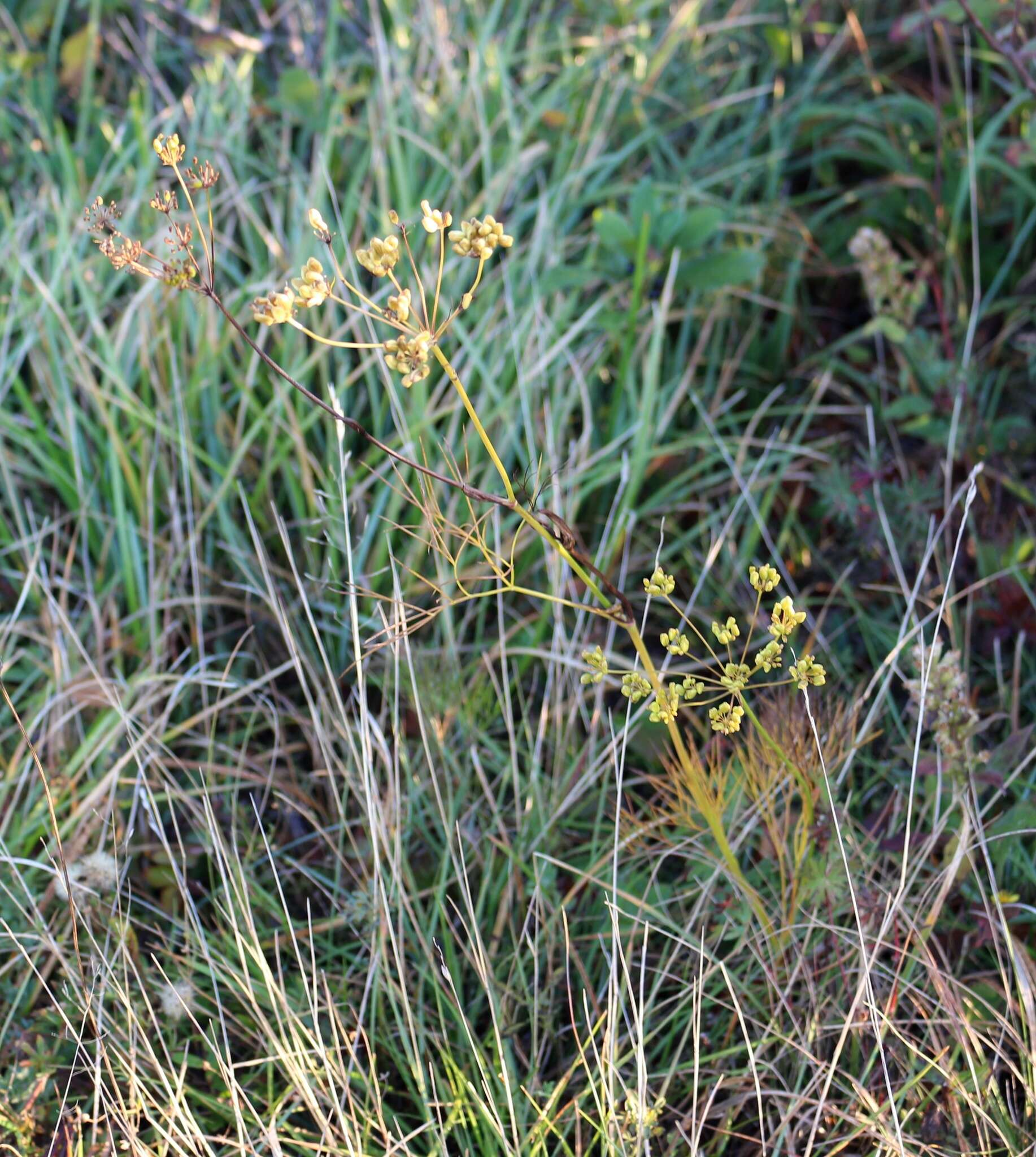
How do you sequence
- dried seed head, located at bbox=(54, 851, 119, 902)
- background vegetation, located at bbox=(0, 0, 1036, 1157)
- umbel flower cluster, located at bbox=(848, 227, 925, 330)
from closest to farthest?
1. background vegetation, located at bbox=(0, 0, 1036, 1157)
2. dried seed head, located at bbox=(54, 851, 119, 902)
3. umbel flower cluster, located at bbox=(848, 227, 925, 330)

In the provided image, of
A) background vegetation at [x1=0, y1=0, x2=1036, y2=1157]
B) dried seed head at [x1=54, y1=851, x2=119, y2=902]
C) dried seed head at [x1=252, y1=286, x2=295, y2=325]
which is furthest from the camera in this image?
dried seed head at [x1=54, y1=851, x2=119, y2=902]

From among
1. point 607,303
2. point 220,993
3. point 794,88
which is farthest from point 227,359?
point 794,88

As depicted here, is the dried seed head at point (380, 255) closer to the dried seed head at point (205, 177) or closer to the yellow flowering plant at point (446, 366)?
the yellow flowering plant at point (446, 366)

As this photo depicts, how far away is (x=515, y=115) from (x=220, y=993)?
6.42 feet

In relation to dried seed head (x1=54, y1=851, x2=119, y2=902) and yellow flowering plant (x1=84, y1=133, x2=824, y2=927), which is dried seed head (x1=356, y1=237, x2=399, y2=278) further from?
dried seed head (x1=54, y1=851, x2=119, y2=902)

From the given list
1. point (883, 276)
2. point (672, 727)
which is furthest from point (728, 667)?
point (883, 276)

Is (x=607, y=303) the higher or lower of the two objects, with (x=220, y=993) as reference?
higher

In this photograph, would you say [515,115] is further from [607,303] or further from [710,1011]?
[710,1011]

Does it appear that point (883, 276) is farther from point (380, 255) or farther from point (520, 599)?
→ point (380, 255)

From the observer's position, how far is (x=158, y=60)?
107 inches

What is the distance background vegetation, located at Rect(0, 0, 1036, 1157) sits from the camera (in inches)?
48.7

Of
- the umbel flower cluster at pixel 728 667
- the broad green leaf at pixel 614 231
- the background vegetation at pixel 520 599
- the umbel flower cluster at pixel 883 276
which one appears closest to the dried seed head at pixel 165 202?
the background vegetation at pixel 520 599

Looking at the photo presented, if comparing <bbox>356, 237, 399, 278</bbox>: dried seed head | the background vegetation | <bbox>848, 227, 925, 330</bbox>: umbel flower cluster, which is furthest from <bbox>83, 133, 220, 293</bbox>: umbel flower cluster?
<bbox>848, 227, 925, 330</bbox>: umbel flower cluster

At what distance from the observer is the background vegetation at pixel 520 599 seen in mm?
1236
